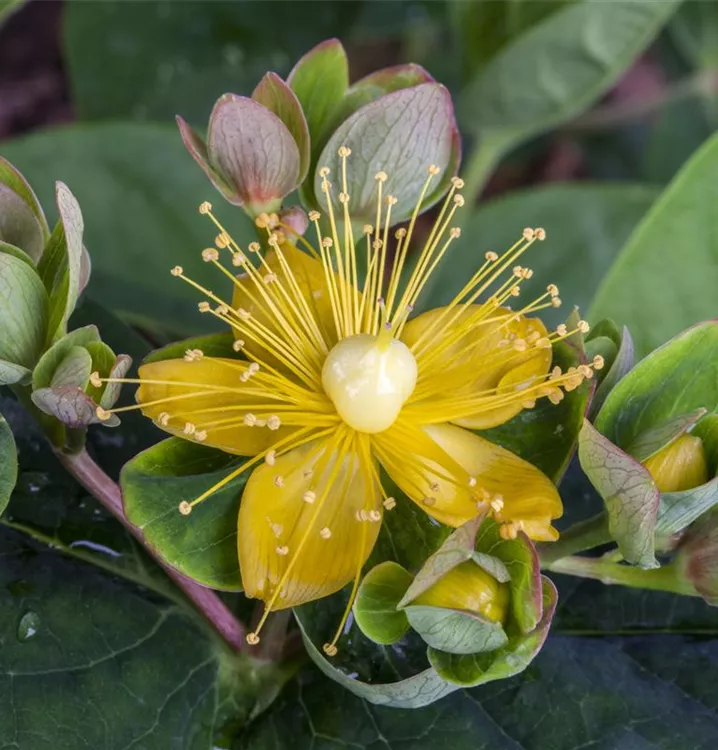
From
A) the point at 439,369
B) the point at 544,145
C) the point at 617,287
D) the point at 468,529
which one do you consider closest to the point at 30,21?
the point at 544,145

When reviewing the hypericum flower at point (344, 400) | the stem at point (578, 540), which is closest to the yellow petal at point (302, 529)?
the hypericum flower at point (344, 400)

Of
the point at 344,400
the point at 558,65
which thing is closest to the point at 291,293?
the point at 344,400

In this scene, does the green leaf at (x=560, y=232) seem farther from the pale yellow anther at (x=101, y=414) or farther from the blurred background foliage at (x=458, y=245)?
the pale yellow anther at (x=101, y=414)

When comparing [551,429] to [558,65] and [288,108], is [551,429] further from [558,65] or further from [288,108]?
[558,65]

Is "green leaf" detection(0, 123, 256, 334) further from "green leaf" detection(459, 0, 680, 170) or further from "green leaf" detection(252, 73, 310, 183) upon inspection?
"green leaf" detection(252, 73, 310, 183)

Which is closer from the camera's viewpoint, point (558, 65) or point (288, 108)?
point (288, 108)

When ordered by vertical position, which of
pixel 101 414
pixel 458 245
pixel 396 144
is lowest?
pixel 458 245
